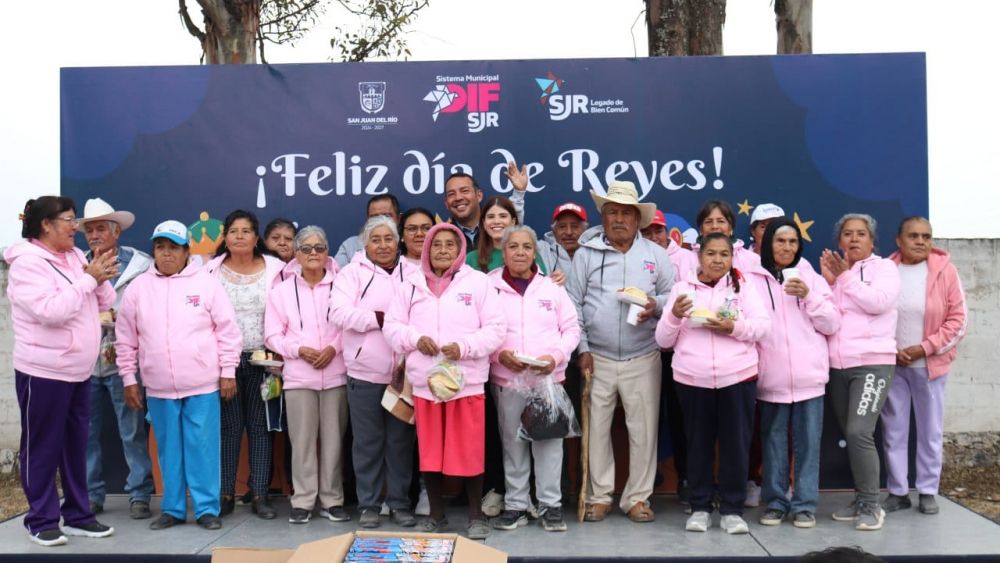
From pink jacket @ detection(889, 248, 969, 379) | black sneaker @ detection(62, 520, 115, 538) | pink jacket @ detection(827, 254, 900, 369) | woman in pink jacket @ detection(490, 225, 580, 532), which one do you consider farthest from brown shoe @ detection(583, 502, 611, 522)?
black sneaker @ detection(62, 520, 115, 538)

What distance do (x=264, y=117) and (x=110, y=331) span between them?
1.74m

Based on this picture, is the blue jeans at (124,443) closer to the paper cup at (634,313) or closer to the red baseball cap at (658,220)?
the paper cup at (634,313)

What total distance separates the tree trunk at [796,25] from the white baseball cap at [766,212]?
112 inches

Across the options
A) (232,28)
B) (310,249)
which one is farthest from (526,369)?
(232,28)

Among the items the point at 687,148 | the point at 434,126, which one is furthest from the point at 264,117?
the point at 687,148

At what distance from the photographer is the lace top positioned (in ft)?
17.0

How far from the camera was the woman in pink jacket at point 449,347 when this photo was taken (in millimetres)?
4578

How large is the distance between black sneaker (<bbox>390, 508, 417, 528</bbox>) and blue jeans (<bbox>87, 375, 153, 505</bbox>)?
154 centimetres

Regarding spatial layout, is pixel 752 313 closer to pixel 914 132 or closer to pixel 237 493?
pixel 914 132

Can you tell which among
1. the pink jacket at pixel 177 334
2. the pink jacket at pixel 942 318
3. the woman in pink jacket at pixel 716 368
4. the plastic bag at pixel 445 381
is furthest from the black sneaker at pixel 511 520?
the pink jacket at pixel 942 318

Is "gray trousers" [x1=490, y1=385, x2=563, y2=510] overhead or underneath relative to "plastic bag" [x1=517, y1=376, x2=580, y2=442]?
underneath

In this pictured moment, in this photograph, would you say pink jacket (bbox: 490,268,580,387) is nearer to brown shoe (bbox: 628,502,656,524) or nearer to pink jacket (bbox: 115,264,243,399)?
brown shoe (bbox: 628,502,656,524)

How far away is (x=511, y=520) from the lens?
4777 millimetres

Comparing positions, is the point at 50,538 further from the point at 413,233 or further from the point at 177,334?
the point at 413,233
